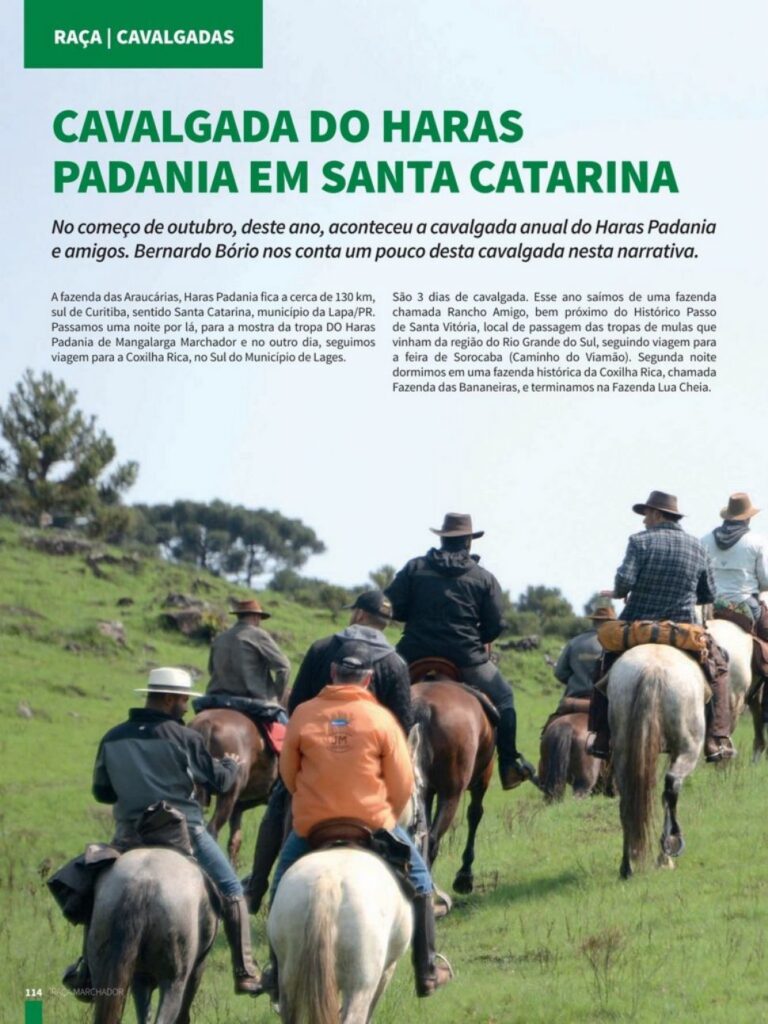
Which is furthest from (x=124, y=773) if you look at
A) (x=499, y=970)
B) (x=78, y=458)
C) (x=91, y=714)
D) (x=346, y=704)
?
(x=78, y=458)

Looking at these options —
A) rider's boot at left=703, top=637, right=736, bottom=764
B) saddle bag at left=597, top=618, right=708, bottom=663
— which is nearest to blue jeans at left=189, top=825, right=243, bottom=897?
saddle bag at left=597, top=618, right=708, bottom=663

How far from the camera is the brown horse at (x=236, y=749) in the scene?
59.5ft

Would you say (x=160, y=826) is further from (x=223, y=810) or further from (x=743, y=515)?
(x=743, y=515)

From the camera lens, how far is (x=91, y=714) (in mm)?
35469

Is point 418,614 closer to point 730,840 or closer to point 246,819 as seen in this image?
point 730,840

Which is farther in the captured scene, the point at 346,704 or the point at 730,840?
the point at 730,840

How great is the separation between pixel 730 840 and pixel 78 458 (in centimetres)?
5553

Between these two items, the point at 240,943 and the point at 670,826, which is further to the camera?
the point at 670,826

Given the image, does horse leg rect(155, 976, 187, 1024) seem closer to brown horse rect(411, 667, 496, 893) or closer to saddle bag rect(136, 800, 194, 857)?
saddle bag rect(136, 800, 194, 857)

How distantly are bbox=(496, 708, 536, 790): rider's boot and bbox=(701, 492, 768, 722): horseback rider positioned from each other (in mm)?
3624

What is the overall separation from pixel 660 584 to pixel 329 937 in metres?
6.97

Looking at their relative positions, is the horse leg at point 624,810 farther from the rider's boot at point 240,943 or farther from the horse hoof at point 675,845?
the rider's boot at point 240,943

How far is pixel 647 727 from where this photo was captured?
14539 millimetres

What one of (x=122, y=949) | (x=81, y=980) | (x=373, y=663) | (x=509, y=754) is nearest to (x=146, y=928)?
(x=122, y=949)
